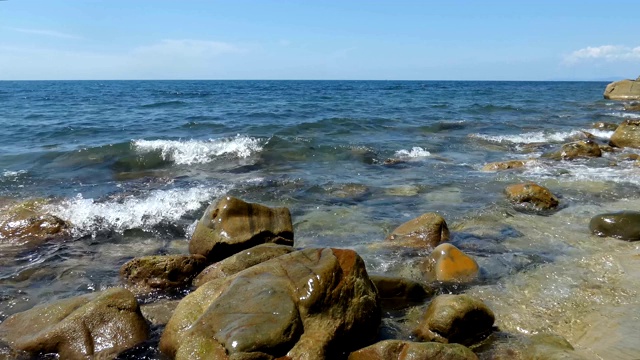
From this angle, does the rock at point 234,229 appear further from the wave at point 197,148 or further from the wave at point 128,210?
the wave at point 197,148

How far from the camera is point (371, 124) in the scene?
77.8 ft

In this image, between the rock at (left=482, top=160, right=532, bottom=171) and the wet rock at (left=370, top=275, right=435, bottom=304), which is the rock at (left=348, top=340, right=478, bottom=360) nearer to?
the wet rock at (left=370, top=275, right=435, bottom=304)

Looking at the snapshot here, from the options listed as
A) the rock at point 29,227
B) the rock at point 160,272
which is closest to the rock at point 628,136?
the rock at point 160,272

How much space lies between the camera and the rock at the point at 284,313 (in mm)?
4156

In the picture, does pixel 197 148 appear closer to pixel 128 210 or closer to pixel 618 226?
pixel 128 210

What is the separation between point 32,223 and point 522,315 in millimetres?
7760

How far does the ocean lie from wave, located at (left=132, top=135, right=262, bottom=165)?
0.24ft

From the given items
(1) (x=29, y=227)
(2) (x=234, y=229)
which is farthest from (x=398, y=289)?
(1) (x=29, y=227)

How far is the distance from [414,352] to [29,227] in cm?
713

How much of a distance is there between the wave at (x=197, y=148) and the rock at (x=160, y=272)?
8.99m

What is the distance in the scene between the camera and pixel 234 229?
695cm

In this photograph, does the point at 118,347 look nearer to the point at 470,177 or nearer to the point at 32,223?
the point at 32,223

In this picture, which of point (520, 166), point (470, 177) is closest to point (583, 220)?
point (470, 177)

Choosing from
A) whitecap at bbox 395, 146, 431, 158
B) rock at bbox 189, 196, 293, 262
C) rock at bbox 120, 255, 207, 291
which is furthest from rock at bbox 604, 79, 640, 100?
rock at bbox 120, 255, 207, 291
